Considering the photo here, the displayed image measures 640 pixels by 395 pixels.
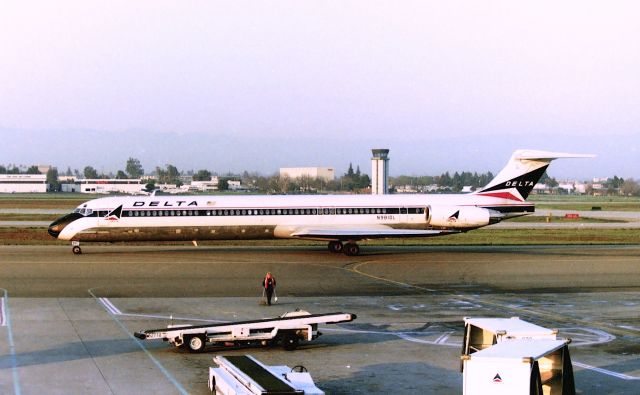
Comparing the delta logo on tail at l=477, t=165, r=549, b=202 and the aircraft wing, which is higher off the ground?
the delta logo on tail at l=477, t=165, r=549, b=202

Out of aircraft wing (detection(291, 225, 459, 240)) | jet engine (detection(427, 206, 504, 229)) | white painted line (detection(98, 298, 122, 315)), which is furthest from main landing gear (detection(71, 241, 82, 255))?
jet engine (detection(427, 206, 504, 229))

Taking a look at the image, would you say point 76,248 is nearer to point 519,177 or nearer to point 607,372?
point 519,177

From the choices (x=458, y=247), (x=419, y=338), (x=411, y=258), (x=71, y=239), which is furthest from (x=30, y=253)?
(x=419, y=338)

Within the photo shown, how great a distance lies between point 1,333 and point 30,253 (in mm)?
23010

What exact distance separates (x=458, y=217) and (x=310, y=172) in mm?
148258

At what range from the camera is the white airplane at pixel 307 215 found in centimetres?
4347

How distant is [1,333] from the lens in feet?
75.1

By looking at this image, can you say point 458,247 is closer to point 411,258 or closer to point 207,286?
point 411,258

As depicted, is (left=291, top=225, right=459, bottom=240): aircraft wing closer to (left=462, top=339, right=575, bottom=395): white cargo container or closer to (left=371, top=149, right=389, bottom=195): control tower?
(left=462, top=339, right=575, bottom=395): white cargo container

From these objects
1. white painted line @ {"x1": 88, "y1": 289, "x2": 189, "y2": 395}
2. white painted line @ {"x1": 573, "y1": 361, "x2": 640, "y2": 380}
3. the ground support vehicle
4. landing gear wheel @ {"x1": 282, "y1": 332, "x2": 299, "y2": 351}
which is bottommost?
white painted line @ {"x1": 573, "y1": 361, "x2": 640, "y2": 380}

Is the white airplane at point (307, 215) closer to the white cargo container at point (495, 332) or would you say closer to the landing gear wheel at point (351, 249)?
the landing gear wheel at point (351, 249)

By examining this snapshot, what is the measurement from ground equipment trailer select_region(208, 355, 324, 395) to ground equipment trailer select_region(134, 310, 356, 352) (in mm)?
3654

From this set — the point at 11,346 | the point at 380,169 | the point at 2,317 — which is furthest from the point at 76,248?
the point at 380,169

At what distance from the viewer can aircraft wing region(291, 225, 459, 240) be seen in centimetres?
4372
